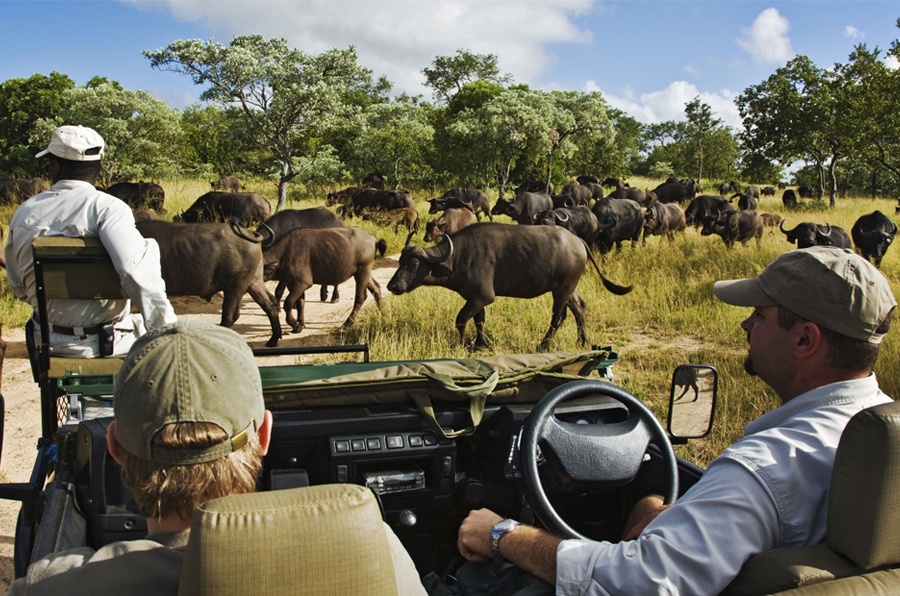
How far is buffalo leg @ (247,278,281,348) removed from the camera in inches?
404

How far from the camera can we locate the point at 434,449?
10.0 feet

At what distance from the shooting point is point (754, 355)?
8.07 ft

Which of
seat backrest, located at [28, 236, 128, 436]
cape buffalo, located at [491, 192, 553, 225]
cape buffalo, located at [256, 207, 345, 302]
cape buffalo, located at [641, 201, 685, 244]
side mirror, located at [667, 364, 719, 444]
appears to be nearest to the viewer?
side mirror, located at [667, 364, 719, 444]

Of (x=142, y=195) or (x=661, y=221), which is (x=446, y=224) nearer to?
(x=661, y=221)

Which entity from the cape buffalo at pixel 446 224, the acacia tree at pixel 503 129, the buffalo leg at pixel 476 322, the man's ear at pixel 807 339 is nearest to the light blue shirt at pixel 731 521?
the man's ear at pixel 807 339

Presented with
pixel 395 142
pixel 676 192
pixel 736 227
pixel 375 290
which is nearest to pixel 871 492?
pixel 375 290

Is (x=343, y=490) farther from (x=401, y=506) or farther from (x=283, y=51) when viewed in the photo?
(x=283, y=51)

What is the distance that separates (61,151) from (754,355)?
3.64 m

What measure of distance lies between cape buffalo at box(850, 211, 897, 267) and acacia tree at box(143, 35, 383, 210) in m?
15.2

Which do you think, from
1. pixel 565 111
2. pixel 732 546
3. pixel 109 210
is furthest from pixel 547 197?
pixel 732 546

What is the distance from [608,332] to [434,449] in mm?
8506

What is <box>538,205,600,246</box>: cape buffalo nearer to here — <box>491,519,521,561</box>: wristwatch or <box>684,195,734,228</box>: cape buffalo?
<box>684,195,734,228</box>: cape buffalo

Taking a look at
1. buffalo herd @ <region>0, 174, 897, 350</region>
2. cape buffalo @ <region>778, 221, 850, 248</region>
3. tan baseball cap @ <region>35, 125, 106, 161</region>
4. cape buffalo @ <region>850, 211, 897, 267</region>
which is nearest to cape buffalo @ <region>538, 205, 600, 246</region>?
buffalo herd @ <region>0, 174, 897, 350</region>

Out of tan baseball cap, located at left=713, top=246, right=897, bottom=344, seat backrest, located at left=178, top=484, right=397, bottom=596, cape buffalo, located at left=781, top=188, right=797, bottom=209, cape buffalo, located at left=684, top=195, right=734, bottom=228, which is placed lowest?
seat backrest, located at left=178, top=484, right=397, bottom=596
